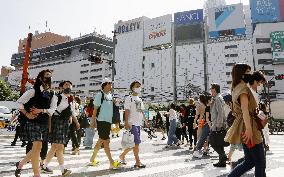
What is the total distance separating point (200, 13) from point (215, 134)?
294ft

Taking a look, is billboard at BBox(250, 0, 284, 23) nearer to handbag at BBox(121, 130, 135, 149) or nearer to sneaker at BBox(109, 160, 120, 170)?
handbag at BBox(121, 130, 135, 149)

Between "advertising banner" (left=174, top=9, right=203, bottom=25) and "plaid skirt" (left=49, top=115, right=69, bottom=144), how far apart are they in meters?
89.6

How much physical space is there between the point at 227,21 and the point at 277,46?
1505 cm

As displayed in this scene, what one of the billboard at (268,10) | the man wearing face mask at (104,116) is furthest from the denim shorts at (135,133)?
the billboard at (268,10)

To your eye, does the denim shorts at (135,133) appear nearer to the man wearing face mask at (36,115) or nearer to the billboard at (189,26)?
the man wearing face mask at (36,115)

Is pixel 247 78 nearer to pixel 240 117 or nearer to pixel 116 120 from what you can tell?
pixel 240 117

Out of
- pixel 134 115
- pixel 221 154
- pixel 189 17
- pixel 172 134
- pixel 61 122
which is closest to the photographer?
pixel 61 122

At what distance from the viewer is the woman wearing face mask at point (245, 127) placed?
3.49 metres

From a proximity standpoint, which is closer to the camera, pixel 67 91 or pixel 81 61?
pixel 67 91

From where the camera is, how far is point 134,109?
6586 millimetres

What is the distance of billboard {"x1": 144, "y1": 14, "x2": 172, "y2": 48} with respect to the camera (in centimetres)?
→ 9144

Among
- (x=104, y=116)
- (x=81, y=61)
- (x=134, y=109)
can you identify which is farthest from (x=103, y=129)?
(x=81, y=61)

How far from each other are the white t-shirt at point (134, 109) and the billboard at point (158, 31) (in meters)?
85.9

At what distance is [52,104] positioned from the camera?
4.86 m
